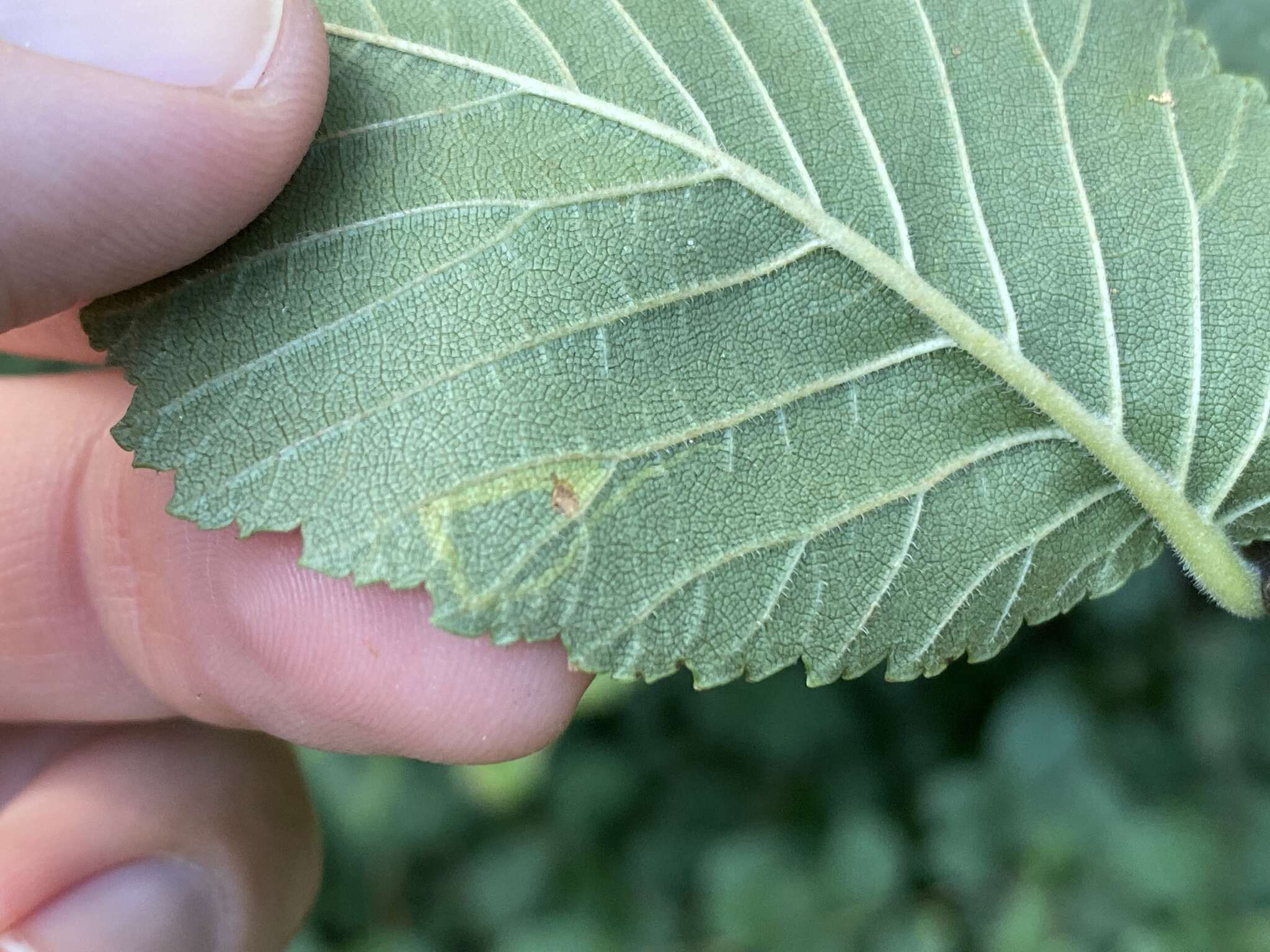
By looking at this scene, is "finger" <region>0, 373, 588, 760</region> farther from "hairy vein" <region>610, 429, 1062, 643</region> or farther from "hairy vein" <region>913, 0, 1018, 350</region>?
"hairy vein" <region>913, 0, 1018, 350</region>

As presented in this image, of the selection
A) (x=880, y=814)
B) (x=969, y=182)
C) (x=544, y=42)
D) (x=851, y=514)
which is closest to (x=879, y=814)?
(x=880, y=814)

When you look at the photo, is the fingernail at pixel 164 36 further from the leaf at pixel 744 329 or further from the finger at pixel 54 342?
the finger at pixel 54 342

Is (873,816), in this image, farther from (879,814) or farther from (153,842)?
(153,842)

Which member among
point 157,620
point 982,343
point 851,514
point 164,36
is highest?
point 164,36

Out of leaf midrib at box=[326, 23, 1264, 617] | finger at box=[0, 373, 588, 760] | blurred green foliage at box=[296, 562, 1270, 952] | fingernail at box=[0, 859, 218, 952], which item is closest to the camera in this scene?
leaf midrib at box=[326, 23, 1264, 617]

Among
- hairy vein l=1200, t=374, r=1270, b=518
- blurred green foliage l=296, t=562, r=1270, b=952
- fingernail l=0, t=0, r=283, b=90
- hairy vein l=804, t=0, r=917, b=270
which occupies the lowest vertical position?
blurred green foliage l=296, t=562, r=1270, b=952

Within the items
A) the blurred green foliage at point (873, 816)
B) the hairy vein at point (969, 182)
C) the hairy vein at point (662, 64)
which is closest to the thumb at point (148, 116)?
the hairy vein at point (662, 64)

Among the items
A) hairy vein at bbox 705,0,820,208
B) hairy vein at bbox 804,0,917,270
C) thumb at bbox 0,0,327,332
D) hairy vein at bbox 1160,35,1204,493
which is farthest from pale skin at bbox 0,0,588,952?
hairy vein at bbox 1160,35,1204,493
